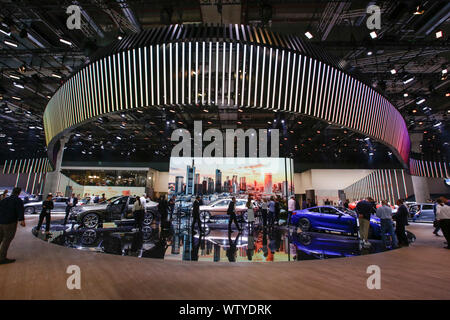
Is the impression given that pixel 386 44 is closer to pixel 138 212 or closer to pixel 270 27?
pixel 270 27

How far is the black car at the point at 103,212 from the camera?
406 inches

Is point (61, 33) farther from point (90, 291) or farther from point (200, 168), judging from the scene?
point (200, 168)

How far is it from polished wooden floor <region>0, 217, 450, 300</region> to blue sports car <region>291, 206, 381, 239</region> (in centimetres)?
292

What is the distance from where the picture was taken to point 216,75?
8.54 ft

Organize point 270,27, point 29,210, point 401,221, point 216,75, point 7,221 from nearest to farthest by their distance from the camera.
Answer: point 216,75 → point 7,221 → point 401,221 → point 270,27 → point 29,210

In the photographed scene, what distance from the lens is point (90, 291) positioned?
10.6 ft

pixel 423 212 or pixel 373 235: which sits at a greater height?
pixel 423 212

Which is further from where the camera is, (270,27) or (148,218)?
(148,218)

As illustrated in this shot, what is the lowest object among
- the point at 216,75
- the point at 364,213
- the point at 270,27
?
the point at 364,213

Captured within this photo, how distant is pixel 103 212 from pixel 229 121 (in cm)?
990

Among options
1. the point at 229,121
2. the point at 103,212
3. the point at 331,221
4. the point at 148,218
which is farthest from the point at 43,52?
the point at 331,221

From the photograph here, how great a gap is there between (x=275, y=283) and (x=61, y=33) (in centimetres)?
1136

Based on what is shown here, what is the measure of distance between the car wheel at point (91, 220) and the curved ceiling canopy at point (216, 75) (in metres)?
Result: 8.87

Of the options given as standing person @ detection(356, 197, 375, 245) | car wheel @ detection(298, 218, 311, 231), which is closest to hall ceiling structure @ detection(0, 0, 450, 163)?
standing person @ detection(356, 197, 375, 245)
